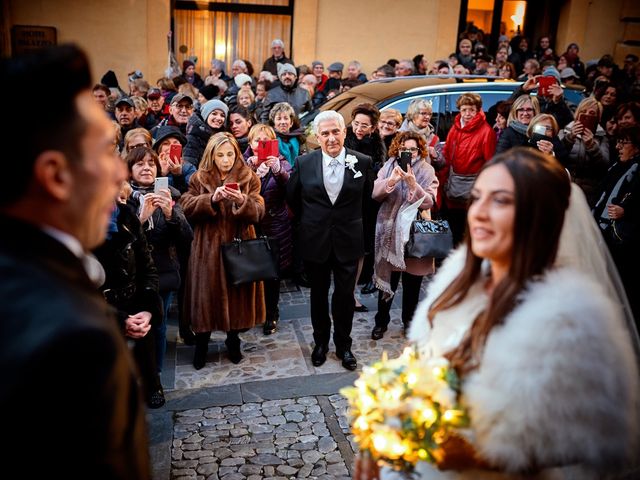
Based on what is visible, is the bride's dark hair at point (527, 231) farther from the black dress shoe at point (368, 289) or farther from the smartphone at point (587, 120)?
the smartphone at point (587, 120)

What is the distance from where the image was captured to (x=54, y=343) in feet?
4.30

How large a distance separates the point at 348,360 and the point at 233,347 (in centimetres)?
106

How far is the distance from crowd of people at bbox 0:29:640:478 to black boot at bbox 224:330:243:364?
0.02 m

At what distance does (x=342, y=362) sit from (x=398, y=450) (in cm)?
355

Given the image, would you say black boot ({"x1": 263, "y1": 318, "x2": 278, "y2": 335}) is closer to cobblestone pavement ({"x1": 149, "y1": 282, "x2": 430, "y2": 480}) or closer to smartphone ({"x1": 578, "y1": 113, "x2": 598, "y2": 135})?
cobblestone pavement ({"x1": 149, "y1": 282, "x2": 430, "y2": 480})

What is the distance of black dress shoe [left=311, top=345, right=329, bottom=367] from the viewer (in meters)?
5.67

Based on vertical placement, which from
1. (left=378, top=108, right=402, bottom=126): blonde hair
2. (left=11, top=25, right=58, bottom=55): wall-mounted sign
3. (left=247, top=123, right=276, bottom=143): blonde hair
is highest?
(left=11, top=25, right=58, bottom=55): wall-mounted sign

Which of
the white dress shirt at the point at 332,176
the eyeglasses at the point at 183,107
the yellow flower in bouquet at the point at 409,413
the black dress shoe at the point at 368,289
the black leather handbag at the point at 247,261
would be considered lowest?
the black dress shoe at the point at 368,289

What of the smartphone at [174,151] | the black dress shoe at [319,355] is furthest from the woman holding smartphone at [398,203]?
the smartphone at [174,151]

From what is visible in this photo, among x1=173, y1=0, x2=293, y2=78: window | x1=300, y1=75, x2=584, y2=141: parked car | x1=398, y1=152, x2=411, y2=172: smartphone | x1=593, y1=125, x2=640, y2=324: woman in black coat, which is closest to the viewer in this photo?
x1=593, y1=125, x2=640, y2=324: woman in black coat

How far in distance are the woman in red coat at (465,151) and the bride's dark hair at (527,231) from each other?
17.6ft

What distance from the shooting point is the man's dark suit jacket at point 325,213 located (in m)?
5.45

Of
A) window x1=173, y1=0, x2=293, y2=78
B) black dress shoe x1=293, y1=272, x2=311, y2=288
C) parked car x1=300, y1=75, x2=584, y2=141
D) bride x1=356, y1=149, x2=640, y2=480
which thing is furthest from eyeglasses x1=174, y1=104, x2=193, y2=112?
window x1=173, y1=0, x2=293, y2=78

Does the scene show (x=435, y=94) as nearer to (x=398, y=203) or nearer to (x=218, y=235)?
(x=398, y=203)
